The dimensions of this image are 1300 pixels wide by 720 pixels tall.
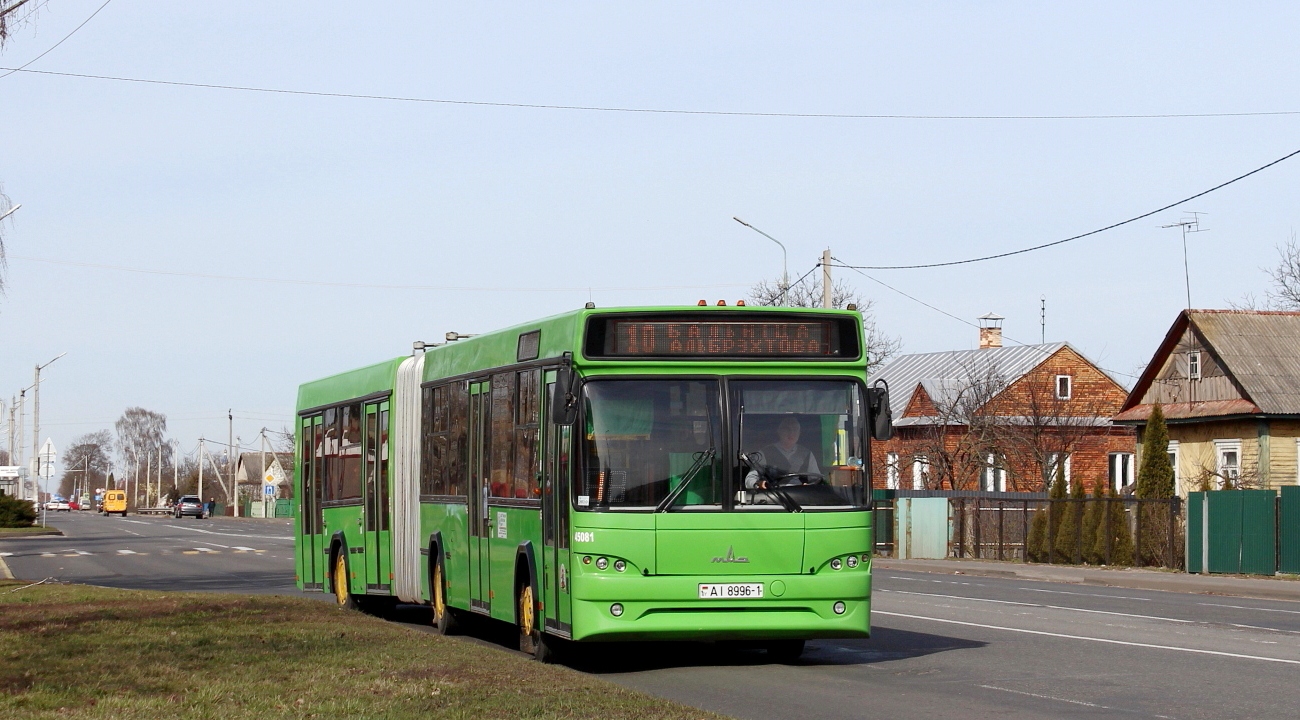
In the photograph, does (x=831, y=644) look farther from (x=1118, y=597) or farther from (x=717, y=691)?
(x=1118, y=597)

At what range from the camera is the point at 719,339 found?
42.4 ft

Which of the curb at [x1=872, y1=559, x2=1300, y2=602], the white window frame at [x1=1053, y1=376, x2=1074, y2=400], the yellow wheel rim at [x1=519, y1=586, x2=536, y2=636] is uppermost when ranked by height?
the white window frame at [x1=1053, y1=376, x2=1074, y2=400]

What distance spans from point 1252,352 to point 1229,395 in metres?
1.43

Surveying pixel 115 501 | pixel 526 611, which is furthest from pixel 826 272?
pixel 115 501

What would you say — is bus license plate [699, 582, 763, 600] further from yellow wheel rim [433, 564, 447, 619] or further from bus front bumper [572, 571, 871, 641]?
yellow wheel rim [433, 564, 447, 619]

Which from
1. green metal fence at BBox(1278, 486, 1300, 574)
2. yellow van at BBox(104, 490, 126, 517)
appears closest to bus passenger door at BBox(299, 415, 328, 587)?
green metal fence at BBox(1278, 486, 1300, 574)

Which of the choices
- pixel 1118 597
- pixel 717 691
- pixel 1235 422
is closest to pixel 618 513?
pixel 717 691

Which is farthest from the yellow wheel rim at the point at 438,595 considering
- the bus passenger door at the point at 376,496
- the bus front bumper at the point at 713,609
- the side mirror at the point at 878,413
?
the side mirror at the point at 878,413

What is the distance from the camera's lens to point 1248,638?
15922 mm

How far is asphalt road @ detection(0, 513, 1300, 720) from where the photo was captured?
422 inches

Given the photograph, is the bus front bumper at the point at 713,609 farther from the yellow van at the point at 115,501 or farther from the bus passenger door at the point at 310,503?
the yellow van at the point at 115,501

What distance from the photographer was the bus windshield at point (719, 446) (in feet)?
40.9

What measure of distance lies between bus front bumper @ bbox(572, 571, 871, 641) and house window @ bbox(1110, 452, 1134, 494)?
5810 centimetres

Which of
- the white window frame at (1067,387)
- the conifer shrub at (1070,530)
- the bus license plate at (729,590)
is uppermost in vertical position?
the white window frame at (1067,387)
